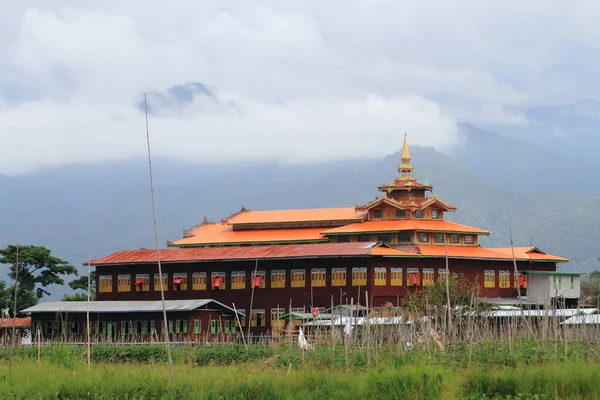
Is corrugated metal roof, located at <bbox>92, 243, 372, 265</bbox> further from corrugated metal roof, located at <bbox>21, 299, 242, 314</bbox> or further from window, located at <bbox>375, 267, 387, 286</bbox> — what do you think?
corrugated metal roof, located at <bbox>21, 299, 242, 314</bbox>

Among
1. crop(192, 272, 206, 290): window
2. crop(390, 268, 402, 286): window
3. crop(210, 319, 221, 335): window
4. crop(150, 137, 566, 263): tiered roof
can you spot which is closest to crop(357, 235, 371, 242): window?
crop(150, 137, 566, 263): tiered roof

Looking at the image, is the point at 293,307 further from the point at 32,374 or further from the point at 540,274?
the point at 32,374

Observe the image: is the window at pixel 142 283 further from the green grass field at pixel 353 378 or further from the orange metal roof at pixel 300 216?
the green grass field at pixel 353 378

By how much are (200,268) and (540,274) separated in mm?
18663

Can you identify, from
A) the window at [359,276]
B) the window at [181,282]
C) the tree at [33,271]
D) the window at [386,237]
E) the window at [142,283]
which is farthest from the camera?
the tree at [33,271]

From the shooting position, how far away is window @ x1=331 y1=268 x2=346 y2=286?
197 feet

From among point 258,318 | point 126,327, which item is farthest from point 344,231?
point 126,327

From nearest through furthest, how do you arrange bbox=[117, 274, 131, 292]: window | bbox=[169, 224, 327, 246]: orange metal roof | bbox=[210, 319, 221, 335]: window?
bbox=[210, 319, 221, 335]: window
bbox=[117, 274, 131, 292]: window
bbox=[169, 224, 327, 246]: orange metal roof

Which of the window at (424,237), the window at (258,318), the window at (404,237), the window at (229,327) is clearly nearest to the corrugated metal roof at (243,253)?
the window at (258,318)

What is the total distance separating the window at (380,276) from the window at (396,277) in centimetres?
46

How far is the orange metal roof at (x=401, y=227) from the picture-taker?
63.7m

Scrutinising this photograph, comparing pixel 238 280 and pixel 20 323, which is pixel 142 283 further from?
pixel 20 323

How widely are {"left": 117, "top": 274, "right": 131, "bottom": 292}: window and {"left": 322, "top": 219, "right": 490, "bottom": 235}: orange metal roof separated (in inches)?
452

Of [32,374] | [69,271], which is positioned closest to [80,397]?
[32,374]
